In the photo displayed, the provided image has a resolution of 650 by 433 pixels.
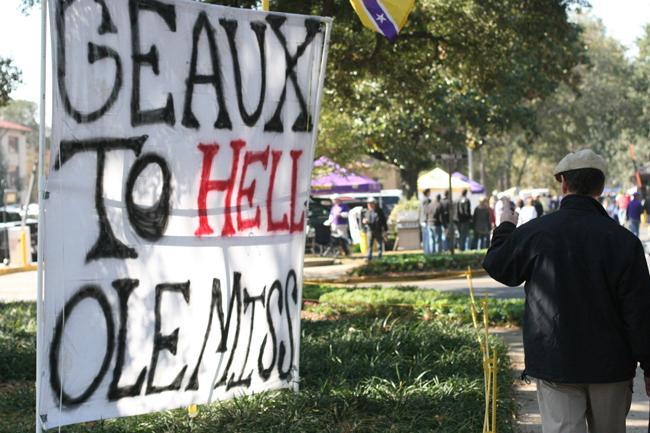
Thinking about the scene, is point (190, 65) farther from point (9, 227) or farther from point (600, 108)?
point (600, 108)

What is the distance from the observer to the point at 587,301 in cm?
429

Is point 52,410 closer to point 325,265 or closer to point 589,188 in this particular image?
point 589,188

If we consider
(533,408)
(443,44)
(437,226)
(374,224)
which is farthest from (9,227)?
(533,408)

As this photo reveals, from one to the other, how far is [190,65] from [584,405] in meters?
2.96

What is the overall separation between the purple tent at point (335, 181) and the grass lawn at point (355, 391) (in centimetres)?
2750

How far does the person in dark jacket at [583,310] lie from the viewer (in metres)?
4.25

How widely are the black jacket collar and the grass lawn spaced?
2.19 m

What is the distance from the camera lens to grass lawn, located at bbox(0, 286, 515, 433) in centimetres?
627

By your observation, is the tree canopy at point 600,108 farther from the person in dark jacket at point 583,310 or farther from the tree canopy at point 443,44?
the person in dark jacket at point 583,310

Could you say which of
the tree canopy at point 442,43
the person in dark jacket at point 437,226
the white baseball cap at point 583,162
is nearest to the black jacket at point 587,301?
the white baseball cap at point 583,162

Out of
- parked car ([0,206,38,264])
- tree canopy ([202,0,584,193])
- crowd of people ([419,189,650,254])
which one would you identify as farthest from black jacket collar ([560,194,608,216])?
parked car ([0,206,38,264])

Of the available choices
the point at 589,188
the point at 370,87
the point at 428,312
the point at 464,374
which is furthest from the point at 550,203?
the point at 589,188

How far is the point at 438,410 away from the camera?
668 cm

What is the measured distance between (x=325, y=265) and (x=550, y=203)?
1145 inches
